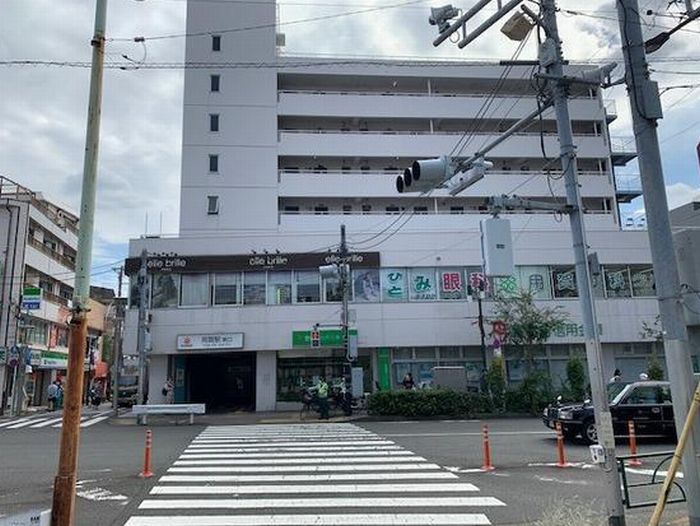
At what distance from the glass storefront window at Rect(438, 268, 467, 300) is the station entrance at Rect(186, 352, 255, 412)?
36.7 feet

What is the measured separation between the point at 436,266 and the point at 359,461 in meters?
20.0

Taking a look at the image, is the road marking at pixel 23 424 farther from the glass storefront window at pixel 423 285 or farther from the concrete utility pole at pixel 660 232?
the concrete utility pole at pixel 660 232

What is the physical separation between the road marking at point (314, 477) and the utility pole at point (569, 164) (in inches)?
179

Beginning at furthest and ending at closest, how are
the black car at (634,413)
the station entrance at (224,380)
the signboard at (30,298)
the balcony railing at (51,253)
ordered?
the balcony railing at (51,253) < the signboard at (30,298) < the station entrance at (224,380) < the black car at (634,413)

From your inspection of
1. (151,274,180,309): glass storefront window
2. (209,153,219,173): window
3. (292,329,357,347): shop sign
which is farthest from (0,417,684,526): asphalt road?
(209,153,219,173): window

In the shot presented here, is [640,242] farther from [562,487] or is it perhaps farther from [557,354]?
[562,487]

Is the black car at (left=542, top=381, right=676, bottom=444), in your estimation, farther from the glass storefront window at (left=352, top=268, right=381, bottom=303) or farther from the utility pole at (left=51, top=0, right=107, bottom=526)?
the glass storefront window at (left=352, top=268, right=381, bottom=303)

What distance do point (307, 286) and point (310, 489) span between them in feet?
70.9

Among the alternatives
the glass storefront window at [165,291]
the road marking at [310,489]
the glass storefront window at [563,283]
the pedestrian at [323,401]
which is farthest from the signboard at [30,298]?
the glass storefront window at [563,283]

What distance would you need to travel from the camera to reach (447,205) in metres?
41.8

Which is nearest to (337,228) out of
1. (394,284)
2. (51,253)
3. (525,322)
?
(394,284)

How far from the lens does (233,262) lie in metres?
31.1

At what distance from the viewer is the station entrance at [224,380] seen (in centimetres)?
3384

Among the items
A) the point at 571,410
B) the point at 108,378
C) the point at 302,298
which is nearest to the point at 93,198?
the point at 571,410
